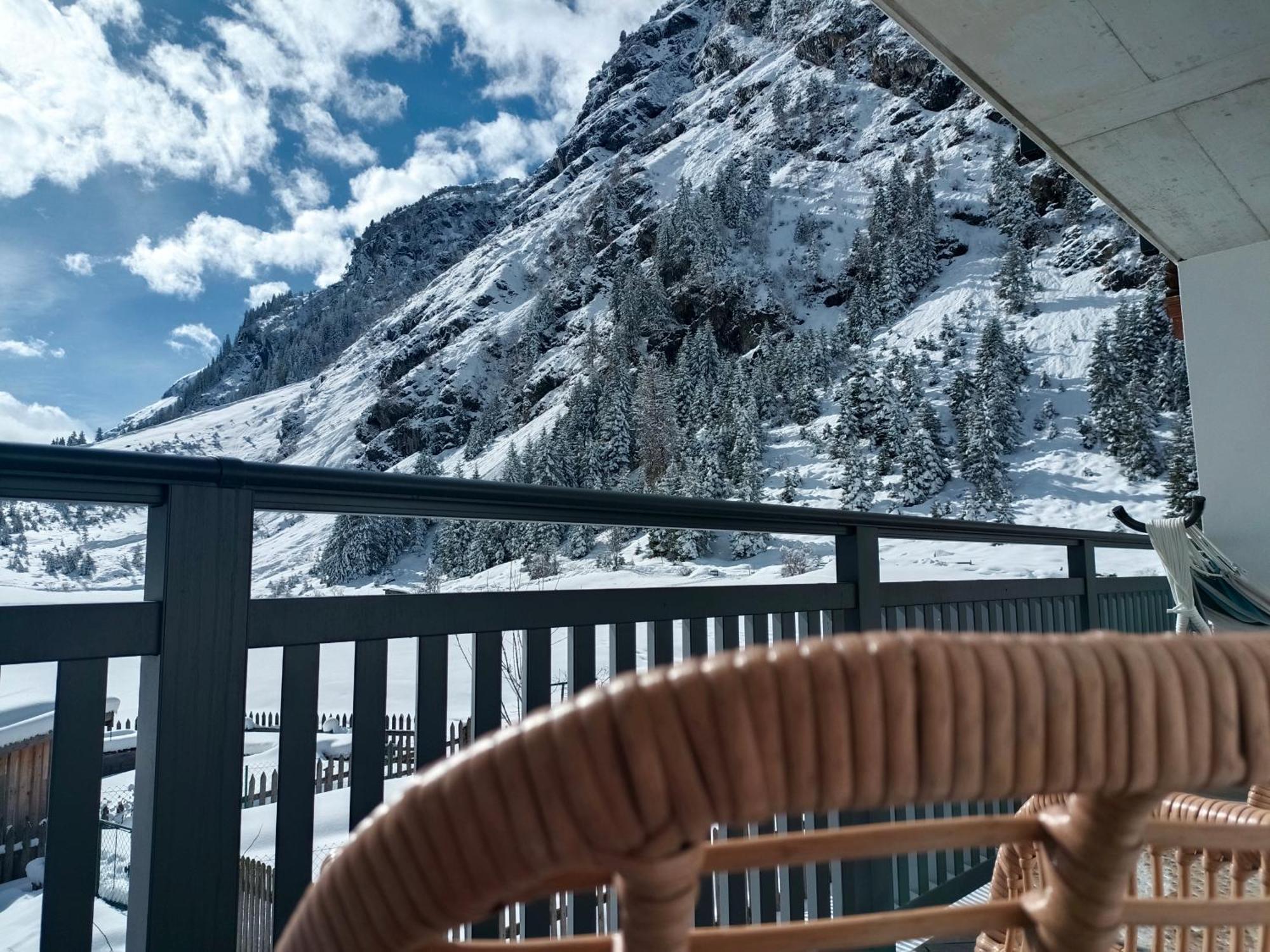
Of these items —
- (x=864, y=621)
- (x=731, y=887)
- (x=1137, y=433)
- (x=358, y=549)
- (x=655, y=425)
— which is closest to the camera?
(x=731, y=887)

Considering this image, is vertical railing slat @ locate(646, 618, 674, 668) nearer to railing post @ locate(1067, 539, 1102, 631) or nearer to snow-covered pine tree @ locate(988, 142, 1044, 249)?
railing post @ locate(1067, 539, 1102, 631)

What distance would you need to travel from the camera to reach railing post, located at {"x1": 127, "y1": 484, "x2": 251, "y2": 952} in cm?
74

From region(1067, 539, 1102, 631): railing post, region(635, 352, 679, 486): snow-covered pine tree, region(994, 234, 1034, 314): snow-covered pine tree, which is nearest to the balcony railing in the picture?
region(1067, 539, 1102, 631): railing post

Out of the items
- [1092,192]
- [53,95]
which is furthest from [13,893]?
[53,95]

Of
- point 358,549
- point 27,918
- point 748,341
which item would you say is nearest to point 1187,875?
point 27,918

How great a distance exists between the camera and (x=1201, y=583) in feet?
9.50

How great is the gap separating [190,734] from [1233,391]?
11.8ft

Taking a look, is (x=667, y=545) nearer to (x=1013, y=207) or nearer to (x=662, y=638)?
(x=662, y=638)

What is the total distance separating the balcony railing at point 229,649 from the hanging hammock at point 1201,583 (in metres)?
2.40

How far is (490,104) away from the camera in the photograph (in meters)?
73.4

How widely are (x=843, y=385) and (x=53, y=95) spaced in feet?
170

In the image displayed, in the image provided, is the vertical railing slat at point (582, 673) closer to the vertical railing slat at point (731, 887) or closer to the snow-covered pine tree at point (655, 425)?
the vertical railing slat at point (731, 887)

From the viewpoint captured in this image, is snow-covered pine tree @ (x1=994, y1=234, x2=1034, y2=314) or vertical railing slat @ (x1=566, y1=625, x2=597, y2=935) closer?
vertical railing slat @ (x1=566, y1=625, x2=597, y2=935)

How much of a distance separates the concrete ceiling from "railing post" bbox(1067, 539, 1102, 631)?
1.18 meters
